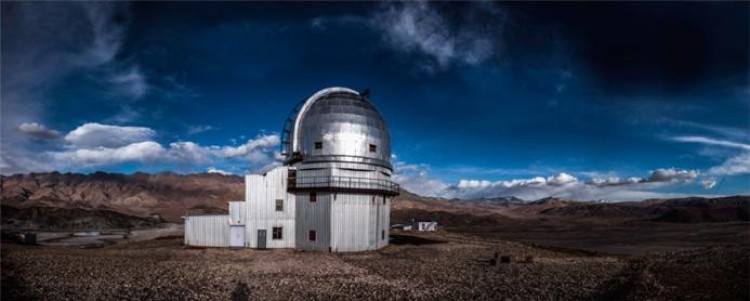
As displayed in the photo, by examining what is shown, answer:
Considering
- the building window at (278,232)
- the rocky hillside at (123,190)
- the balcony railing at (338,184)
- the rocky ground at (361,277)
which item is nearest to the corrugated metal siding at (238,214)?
the building window at (278,232)

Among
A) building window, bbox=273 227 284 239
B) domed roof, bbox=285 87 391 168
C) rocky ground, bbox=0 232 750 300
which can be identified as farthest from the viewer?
building window, bbox=273 227 284 239

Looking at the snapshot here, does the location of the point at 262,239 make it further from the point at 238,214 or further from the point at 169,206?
the point at 169,206

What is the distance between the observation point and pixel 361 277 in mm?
17531

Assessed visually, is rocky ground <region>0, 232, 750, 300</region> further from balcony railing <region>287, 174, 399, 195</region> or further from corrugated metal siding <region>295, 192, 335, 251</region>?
balcony railing <region>287, 174, 399, 195</region>

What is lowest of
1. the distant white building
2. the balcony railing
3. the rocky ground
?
the distant white building

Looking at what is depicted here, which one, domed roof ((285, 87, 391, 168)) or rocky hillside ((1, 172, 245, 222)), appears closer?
domed roof ((285, 87, 391, 168))

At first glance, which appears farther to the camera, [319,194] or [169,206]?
[169,206]

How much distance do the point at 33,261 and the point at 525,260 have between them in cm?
2272

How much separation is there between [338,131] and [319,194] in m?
4.05

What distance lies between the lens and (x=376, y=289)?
14938mm

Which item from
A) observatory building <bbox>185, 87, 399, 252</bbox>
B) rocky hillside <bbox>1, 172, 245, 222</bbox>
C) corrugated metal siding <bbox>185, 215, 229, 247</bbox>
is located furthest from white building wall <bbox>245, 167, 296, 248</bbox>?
rocky hillside <bbox>1, 172, 245, 222</bbox>

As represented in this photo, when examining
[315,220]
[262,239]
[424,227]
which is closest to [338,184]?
[315,220]

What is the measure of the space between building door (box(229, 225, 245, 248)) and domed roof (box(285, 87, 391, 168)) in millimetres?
5425

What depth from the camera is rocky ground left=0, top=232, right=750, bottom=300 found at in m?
13.8
